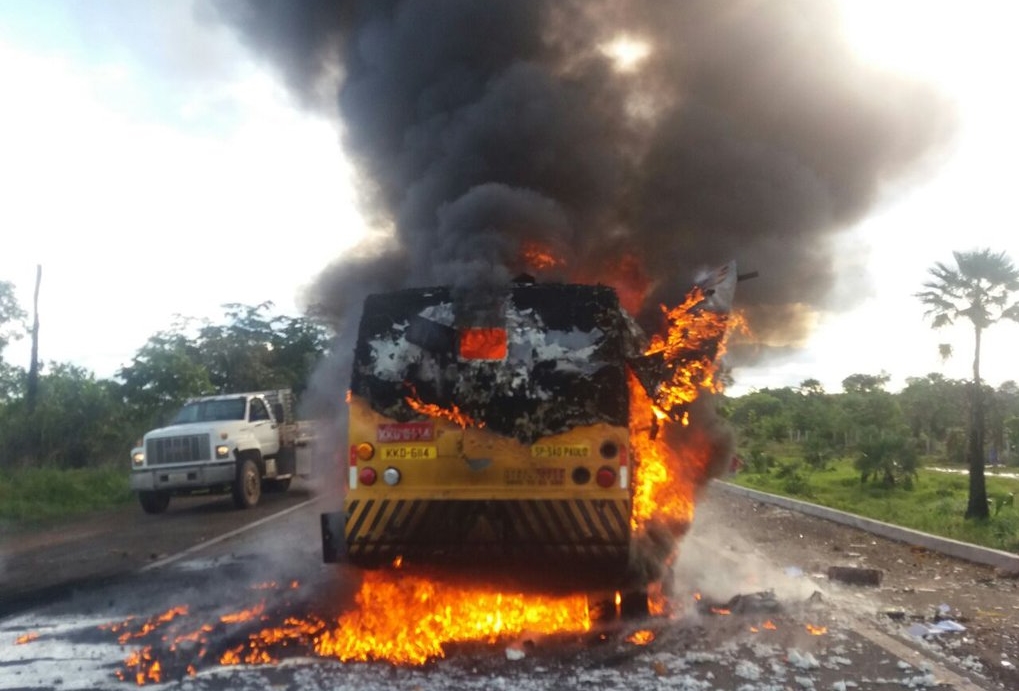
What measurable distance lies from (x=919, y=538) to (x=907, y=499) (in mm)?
Result: 9307

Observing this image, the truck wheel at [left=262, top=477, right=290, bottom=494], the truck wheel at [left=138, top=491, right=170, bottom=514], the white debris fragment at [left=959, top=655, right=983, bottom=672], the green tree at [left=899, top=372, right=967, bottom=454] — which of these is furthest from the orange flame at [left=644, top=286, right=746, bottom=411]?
the green tree at [left=899, top=372, right=967, bottom=454]

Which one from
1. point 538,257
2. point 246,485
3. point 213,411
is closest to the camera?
point 538,257

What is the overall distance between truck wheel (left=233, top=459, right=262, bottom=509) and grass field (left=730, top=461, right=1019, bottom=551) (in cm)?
1118

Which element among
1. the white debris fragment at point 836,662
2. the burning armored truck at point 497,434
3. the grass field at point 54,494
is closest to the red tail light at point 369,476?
the burning armored truck at point 497,434

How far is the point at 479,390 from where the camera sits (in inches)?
261

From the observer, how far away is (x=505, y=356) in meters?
6.72

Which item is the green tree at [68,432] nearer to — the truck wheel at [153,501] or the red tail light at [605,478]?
the truck wheel at [153,501]

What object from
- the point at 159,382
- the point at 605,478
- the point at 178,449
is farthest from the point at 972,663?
the point at 159,382

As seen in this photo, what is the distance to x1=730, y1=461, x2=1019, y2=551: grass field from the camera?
13.9 meters

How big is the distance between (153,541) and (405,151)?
21.1 ft

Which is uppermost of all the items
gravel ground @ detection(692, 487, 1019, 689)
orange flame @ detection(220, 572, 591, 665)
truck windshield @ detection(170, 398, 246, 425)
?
truck windshield @ detection(170, 398, 246, 425)

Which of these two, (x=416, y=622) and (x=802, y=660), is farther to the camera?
(x=416, y=622)

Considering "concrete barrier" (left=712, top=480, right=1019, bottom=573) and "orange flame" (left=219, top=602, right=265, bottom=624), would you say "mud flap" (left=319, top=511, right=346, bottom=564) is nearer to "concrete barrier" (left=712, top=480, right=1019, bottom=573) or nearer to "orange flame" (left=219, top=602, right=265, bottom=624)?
"orange flame" (left=219, top=602, right=265, bottom=624)

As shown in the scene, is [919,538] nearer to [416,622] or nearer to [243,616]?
[416,622]
